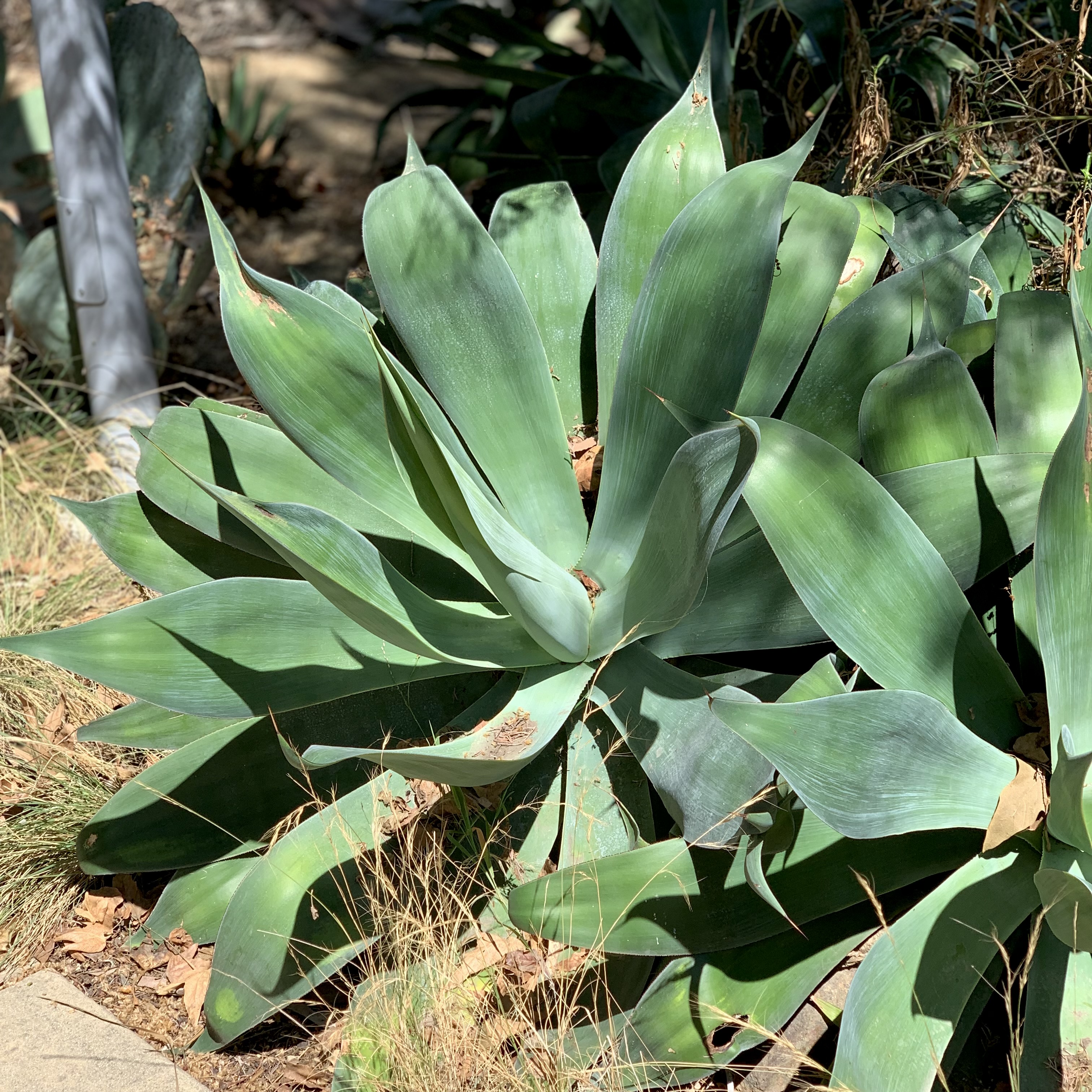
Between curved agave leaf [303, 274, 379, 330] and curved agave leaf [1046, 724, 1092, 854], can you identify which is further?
curved agave leaf [303, 274, 379, 330]

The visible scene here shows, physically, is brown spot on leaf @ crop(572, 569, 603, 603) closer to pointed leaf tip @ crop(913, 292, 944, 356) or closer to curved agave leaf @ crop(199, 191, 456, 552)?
curved agave leaf @ crop(199, 191, 456, 552)

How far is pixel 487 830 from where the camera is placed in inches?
66.2

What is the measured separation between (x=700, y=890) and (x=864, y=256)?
3.84ft

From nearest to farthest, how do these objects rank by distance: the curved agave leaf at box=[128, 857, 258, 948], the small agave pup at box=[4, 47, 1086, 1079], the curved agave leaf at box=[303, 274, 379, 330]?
the small agave pup at box=[4, 47, 1086, 1079] < the curved agave leaf at box=[128, 857, 258, 948] < the curved agave leaf at box=[303, 274, 379, 330]

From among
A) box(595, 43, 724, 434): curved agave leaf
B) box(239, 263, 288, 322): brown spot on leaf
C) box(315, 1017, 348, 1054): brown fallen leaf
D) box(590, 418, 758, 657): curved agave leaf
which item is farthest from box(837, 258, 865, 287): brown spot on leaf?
box(315, 1017, 348, 1054): brown fallen leaf

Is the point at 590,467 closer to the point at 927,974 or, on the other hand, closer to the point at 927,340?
the point at 927,340

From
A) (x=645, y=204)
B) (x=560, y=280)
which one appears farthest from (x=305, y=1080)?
(x=645, y=204)

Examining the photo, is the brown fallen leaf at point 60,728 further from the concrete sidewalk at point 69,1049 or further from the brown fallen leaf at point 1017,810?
the brown fallen leaf at point 1017,810

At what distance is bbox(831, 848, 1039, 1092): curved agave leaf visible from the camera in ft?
4.23

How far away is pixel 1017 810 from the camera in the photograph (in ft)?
4.49

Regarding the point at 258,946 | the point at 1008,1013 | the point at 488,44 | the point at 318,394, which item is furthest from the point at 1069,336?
the point at 488,44

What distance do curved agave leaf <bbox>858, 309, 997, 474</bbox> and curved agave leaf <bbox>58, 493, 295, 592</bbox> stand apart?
3.28 feet

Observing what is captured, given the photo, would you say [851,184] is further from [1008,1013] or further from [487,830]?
[1008,1013]

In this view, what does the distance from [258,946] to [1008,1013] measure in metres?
1.01
